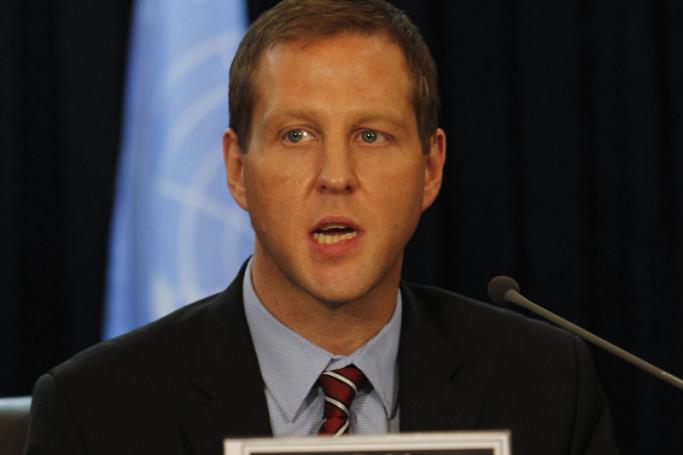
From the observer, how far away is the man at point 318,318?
1834 mm

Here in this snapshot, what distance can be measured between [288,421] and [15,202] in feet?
6.12

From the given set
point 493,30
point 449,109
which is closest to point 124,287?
point 449,109

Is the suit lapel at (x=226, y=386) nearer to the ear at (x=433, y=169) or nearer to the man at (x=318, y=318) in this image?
the man at (x=318, y=318)

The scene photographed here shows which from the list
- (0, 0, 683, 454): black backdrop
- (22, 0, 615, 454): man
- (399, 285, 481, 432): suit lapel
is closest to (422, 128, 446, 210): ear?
(22, 0, 615, 454): man

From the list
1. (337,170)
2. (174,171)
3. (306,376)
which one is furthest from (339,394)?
(174,171)

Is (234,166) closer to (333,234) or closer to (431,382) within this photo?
(333,234)

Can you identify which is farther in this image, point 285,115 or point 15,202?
point 15,202

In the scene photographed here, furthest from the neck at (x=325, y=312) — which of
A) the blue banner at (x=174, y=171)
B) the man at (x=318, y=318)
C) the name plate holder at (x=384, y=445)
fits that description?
the blue banner at (x=174, y=171)

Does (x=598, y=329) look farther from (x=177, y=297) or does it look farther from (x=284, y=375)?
(x=284, y=375)

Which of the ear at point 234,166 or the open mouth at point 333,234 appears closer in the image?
the open mouth at point 333,234

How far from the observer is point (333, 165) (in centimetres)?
180

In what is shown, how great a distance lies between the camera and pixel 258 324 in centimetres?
202

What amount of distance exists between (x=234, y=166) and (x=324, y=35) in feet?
1.01

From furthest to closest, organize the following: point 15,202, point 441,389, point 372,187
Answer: point 15,202 → point 441,389 → point 372,187
